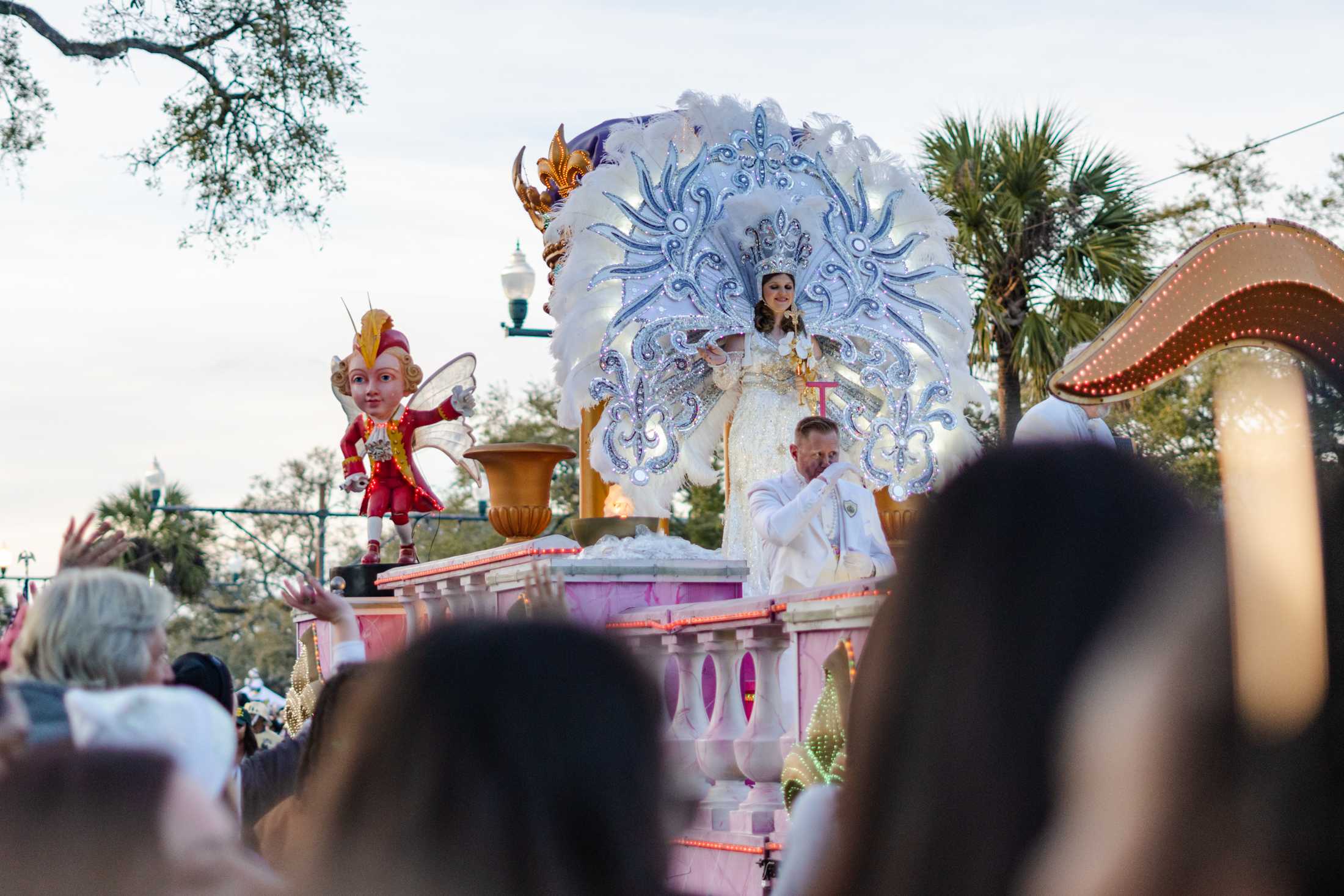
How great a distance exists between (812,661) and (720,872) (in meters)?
1.05

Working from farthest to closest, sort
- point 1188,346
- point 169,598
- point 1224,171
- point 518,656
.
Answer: point 1224,171, point 1188,346, point 169,598, point 518,656

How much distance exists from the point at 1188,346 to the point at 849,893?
2.89m

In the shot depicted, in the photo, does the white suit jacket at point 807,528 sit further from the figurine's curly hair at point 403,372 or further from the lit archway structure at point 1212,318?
the figurine's curly hair at point 403,372

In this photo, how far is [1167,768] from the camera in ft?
3.97

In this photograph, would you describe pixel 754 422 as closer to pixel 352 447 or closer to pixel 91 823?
pixel 352 447

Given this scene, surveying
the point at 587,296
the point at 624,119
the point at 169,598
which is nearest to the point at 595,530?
the point at 587,296

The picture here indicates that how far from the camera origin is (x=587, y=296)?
940 cm

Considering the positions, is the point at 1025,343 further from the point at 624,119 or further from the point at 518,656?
the point at 518,656

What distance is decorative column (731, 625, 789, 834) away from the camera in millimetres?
5559

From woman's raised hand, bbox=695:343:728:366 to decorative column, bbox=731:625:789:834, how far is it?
3.84 metres

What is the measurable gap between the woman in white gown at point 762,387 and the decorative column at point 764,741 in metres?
3.37

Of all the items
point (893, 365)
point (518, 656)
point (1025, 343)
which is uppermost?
point (1025, 343)

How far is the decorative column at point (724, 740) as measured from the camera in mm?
5777

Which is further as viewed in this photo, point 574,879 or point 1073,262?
point 1073,262
